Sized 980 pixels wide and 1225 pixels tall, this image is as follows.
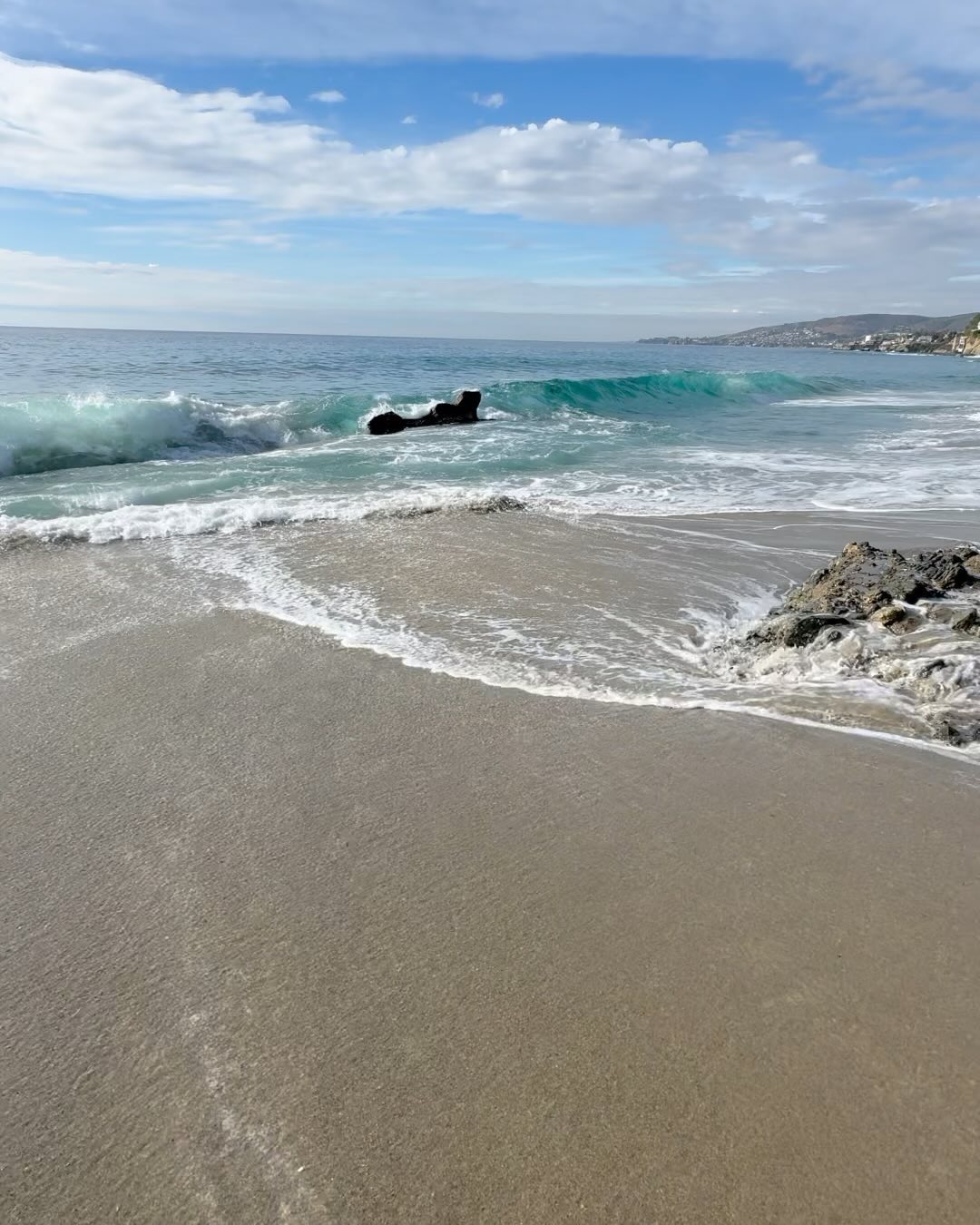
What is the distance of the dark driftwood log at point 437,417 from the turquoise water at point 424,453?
62 centimetres

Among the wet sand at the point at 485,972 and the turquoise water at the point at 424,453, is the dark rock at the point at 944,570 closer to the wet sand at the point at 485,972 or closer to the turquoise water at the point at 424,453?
the wet sand at the point at 485,972

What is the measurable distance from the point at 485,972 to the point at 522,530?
701 cm

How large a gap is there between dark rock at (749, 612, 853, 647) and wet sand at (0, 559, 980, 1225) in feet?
3.63

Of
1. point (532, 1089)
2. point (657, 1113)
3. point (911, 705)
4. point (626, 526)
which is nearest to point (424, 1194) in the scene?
point (532, 1089)

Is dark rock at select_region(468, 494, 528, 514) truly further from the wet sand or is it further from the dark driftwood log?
the dark driftwood log

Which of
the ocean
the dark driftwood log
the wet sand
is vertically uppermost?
the dark driftwood log

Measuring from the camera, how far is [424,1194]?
83.1 inches

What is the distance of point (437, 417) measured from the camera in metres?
23.3

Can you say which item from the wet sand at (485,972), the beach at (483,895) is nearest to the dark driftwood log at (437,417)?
the beach at (483,895)

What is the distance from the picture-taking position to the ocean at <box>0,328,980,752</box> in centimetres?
535

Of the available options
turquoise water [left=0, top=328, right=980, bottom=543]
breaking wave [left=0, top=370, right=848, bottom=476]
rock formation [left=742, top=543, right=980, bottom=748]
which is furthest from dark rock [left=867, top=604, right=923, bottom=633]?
breaking wave [left=0, top=370, right=848, bottom=476]

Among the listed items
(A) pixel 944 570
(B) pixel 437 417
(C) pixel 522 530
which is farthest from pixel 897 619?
(B) pixel 437 417

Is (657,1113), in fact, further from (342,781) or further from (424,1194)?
(342,781)

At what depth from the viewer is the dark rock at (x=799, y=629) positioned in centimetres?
553
